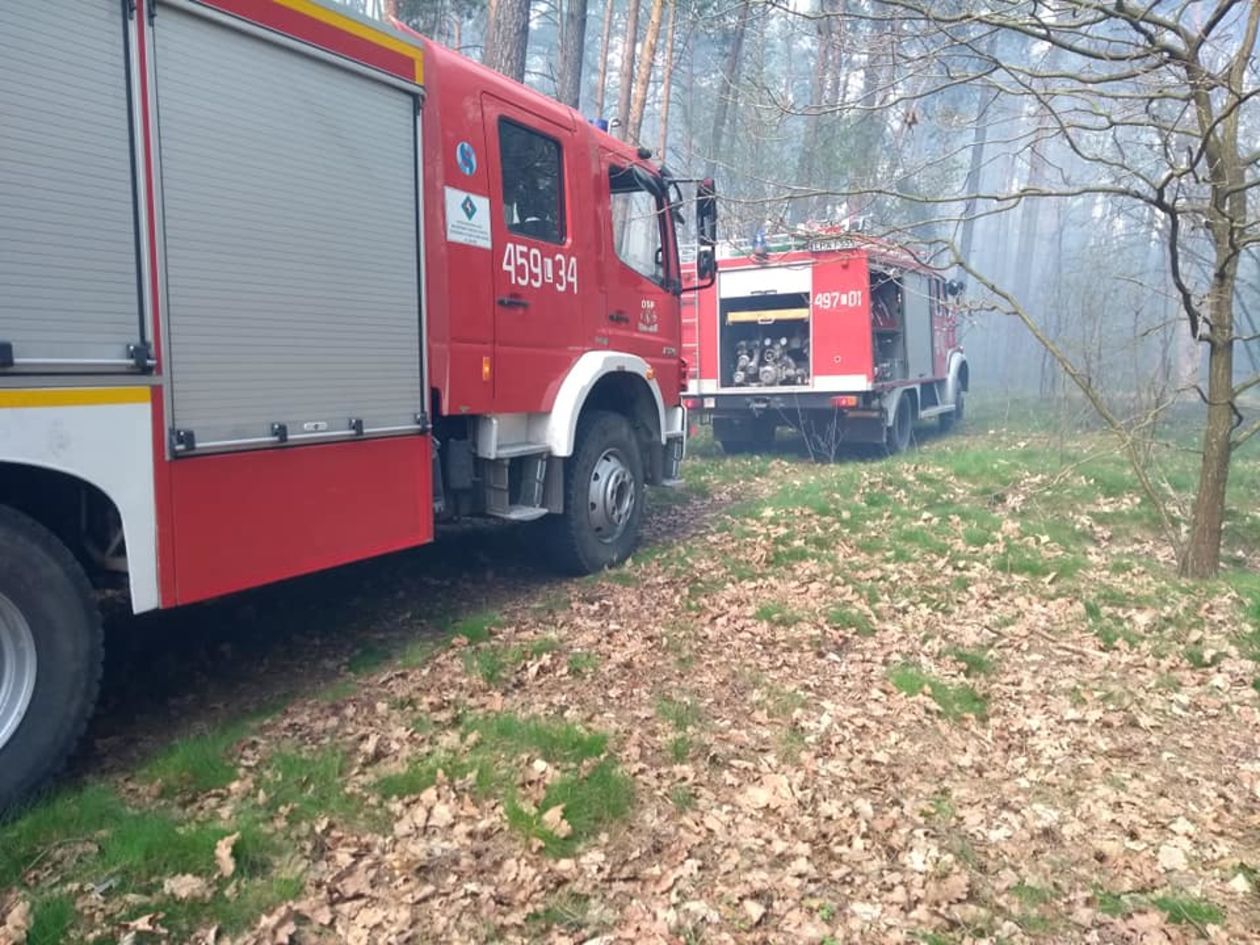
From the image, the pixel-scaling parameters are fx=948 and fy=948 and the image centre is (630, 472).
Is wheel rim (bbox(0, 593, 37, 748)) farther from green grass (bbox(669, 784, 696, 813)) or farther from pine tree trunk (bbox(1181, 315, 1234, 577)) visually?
pine tree trunk (bbox(1181, 315, 1234, 577))

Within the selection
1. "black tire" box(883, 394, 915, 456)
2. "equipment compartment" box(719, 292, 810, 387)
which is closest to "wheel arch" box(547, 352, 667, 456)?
"equipment compartment" box(719, 292, 810, 387)

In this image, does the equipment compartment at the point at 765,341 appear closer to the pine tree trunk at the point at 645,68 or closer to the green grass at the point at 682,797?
the pine tree trunk at the point at 645,68

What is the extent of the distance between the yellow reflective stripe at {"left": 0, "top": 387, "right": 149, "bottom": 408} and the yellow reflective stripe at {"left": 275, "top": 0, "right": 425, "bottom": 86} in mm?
1883

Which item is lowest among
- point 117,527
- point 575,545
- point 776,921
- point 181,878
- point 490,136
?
point 776,921

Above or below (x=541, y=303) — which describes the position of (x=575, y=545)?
below

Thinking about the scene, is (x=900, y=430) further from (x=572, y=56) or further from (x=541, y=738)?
(x=541, y=738)

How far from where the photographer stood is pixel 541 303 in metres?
6.14

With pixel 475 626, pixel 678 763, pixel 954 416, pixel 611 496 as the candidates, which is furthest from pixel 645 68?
A: pixel 678 763

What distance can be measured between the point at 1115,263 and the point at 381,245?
26094mm

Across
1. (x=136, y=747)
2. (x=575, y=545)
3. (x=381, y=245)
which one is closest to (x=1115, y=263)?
(x=575, y=545)

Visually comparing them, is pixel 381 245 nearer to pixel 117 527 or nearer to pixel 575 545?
pixel 117 527

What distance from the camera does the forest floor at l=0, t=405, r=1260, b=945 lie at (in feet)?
10.2

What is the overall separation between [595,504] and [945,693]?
9.37ft

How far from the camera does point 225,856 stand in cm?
318
